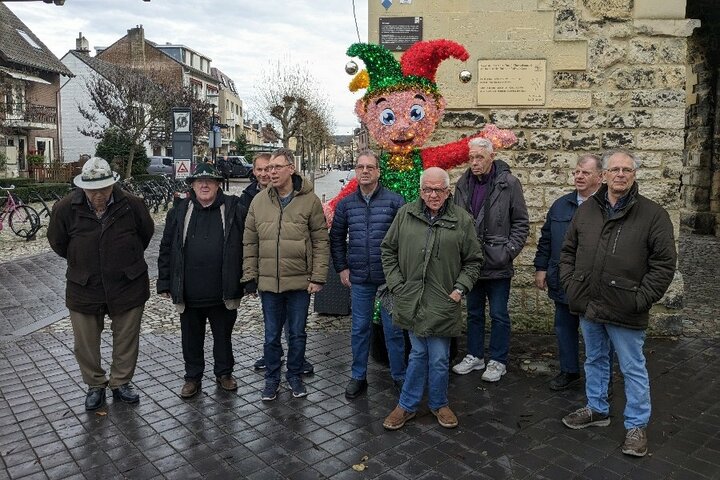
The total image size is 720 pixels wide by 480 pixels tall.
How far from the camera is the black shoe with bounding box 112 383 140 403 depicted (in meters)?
4.73

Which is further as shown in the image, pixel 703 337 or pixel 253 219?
pixel 703 337

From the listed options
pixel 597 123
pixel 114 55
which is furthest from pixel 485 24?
pixel 114 55

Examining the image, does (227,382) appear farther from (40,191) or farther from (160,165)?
(160,165)

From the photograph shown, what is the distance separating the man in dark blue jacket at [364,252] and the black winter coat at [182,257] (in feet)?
2.53

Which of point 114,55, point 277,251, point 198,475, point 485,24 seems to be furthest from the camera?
point 114,55

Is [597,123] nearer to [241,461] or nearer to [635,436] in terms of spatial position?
[635,436]

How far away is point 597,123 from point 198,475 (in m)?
5.15

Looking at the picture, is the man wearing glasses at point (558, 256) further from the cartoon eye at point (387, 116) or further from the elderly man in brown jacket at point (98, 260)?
the elderly man in brown jacket at point (98, 260)

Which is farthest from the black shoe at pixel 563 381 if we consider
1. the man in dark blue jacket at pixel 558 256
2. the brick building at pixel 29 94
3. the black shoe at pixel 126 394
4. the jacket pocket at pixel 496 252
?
the brick building at pixel 29 94

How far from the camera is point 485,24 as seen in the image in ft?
21.0

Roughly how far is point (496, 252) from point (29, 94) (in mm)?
36088

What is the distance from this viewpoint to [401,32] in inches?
251

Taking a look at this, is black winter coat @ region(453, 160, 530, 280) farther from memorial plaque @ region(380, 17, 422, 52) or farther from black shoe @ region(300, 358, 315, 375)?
memorial plaque @ region(380, 17, 422, 52)

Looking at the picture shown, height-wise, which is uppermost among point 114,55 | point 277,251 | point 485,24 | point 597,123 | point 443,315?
point 114,55
